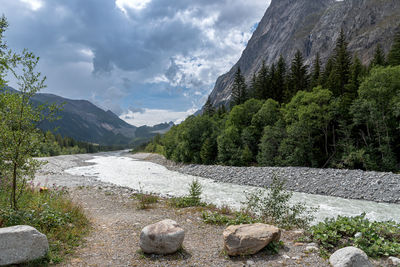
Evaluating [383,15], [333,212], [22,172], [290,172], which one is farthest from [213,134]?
[383,15]

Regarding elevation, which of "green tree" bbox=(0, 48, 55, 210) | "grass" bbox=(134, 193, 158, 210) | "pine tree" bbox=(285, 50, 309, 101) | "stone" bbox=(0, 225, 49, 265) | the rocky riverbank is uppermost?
"pine tree" bbox=(285, 50, 309, 101)

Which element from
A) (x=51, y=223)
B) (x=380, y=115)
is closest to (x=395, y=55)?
(x=380, y=115)

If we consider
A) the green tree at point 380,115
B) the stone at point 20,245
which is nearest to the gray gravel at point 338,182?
the green tree at point 380,115

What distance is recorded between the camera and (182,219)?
961 cm

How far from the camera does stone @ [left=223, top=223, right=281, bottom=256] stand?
19.2 ft

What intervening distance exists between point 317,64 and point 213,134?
29718 millimetres

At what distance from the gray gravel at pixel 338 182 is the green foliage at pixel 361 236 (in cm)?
846

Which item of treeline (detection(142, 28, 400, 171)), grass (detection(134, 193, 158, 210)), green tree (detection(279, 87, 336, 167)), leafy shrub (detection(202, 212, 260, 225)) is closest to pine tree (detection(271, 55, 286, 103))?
treeline (detection(142, 28, 400, 171))

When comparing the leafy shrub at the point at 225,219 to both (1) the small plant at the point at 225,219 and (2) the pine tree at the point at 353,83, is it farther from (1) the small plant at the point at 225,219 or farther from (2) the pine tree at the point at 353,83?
(2) the pine tree at the point at 353,83

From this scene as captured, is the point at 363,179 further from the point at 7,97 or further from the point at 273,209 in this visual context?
the point at 7,97

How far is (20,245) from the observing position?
5.00 m

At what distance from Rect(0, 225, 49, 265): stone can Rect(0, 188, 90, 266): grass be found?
23 cm

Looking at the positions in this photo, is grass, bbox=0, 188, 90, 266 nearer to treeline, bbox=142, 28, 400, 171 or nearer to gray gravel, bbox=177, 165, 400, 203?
gray gravel, bbox=177, 165, 400, 203

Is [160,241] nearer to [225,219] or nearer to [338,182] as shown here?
[225,219]
